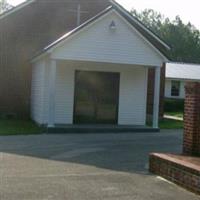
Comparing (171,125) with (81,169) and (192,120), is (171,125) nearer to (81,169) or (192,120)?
(192,120)

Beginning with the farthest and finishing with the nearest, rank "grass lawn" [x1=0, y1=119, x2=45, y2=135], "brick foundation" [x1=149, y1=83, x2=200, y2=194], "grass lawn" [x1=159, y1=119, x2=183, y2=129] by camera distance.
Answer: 1. "grass lawn" [x1=159, y1=119, x2=183, y2=129]
2. "grass lawn" [x1=0, y1=119, x2=45, y2=135]
3. "brick foundation" [x1=149, y1=83, x2=200, y2=194]

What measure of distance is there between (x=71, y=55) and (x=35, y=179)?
12337 millimetres

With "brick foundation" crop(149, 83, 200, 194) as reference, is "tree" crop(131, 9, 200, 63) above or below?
above

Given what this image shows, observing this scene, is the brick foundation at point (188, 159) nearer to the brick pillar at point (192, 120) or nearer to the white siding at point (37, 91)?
the brick pillar at point (192, 120)

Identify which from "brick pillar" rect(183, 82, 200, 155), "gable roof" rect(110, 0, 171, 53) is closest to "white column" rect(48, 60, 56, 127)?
"gable roof" rect(110, 0, 171, 53)

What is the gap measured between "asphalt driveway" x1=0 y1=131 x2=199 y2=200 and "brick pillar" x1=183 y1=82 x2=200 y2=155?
3.60 feet

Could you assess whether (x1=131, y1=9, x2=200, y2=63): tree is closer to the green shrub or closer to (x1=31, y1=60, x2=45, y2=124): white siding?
the green shrub

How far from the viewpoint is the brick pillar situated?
11.5 m

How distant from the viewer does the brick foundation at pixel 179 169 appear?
9.27 meters

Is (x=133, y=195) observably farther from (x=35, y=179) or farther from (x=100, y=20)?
(x=100, y=20)

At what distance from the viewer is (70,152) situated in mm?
14852

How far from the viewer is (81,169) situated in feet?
37.9

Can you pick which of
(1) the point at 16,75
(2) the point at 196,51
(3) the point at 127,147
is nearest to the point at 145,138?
(3) the point at 127,147

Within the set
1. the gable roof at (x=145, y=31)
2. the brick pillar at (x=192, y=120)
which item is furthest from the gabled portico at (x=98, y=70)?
the brick pillar at (x=192, y=120)
